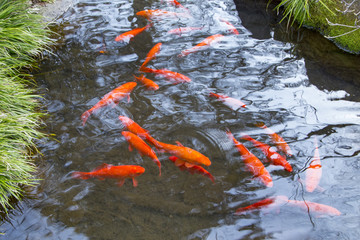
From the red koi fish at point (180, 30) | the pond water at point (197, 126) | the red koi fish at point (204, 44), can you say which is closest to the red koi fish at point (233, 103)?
the pond water at point (197, 126)

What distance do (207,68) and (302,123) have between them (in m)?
1.72

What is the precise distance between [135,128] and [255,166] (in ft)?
4.99

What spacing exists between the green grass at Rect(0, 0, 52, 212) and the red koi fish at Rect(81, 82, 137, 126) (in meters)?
0.58

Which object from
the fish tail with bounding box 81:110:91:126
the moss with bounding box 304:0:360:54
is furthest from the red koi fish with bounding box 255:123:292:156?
the moss with bounding box 304:0:360:54

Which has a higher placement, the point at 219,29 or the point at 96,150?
the point at 219,29

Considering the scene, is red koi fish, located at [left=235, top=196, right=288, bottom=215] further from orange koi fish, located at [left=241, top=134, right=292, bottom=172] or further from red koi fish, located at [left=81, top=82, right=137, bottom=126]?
red koi fish, located at [left=81, top=82, right=137, bottom=126]

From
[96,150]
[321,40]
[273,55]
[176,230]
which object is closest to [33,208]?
[96,150]

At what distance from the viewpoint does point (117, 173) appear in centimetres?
348

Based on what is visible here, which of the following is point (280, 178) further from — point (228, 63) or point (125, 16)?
point (125, 16)

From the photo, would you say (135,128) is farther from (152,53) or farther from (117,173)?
(152,53)

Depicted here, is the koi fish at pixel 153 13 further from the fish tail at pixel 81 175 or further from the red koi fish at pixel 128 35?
the fish tail at pixel 81 175

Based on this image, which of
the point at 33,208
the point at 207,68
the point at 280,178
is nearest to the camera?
the point at 33,208

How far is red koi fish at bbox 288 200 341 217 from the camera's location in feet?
10.5

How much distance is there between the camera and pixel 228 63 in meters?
5.20
